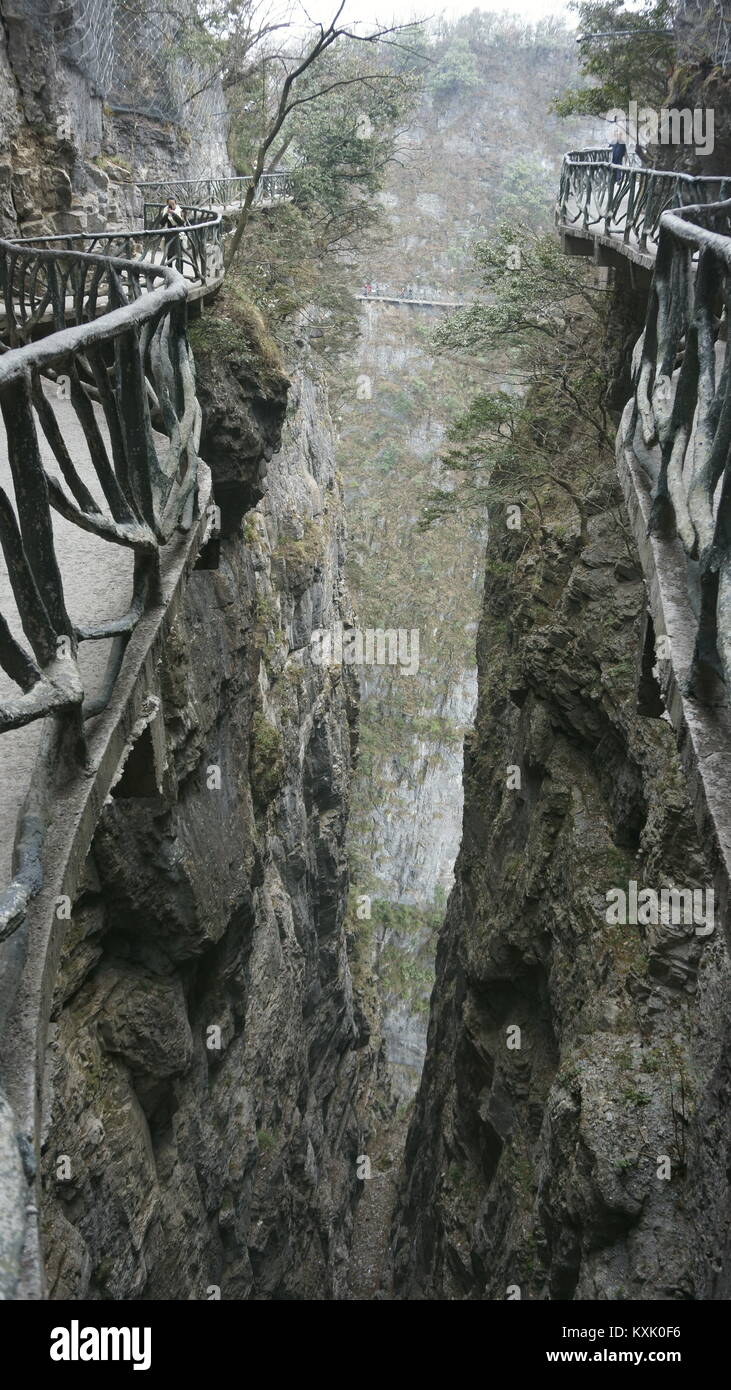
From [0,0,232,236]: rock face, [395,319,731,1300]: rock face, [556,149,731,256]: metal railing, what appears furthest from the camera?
[0,0,232,236]: rock face

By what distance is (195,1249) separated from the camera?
9992 mm

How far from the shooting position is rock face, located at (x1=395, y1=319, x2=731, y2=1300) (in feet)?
19.6

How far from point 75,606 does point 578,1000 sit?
18.6ft

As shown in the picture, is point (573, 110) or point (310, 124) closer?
point (573, 110)

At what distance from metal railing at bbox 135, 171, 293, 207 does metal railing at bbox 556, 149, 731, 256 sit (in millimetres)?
9326

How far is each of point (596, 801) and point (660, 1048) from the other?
294 cm

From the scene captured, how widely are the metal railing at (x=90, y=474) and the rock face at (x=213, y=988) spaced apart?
1134mm

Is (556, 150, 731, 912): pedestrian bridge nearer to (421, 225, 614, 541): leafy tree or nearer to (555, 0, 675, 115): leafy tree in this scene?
(421, 225, 614, 541): leafy tree

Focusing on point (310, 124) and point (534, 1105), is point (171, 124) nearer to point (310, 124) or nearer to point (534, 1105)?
point (310, 124)

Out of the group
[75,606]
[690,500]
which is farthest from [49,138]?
[690,500]

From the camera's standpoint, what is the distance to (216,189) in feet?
85.5

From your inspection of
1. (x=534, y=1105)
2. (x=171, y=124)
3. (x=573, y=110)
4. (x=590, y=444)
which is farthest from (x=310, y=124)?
(x=534, y=1105)

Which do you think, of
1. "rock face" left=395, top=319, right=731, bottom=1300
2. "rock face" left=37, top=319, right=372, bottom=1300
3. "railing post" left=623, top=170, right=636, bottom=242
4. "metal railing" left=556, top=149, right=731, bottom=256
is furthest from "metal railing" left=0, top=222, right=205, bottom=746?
"railing post" left=623, top=170, right=636, bottom=242

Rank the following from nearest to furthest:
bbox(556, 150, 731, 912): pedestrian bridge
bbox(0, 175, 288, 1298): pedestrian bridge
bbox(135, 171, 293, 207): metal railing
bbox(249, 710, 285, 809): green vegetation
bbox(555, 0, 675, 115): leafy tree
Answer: bbox(0, 175, 288, 1298): pedestrian bridge, bbox(556, 150, 731, 912): pedestrian bridge, bbox(249, 710, 285, 809): green vegetation, bbox(555, 0, 675, 115): leafy tree, bbox(135, 171, 293, 207): metal railing
